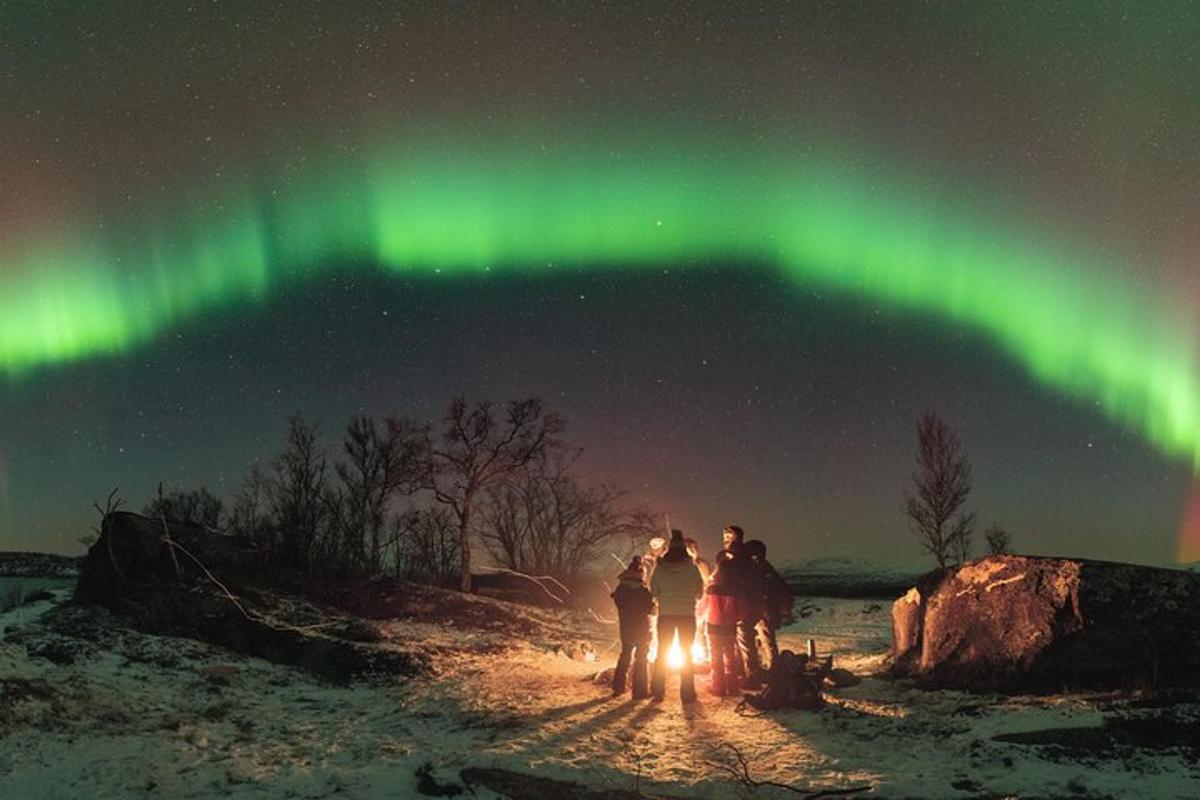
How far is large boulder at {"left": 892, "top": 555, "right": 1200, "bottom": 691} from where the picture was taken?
998 centimetres

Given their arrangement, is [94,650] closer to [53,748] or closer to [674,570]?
[53,748]

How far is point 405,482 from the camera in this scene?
41125 mm

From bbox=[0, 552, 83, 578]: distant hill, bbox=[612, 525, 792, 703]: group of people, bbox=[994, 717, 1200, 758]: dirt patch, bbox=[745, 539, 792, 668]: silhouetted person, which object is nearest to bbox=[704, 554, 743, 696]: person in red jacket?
bbox=[612, 525, 792, 703]: group of people

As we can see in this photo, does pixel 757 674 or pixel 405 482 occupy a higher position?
pixel 405 482

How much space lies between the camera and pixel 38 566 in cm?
4691

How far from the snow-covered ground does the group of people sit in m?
0.45

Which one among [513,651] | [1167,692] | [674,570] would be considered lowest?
[513,651]

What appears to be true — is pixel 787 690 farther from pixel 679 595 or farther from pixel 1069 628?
pixel 1069 628

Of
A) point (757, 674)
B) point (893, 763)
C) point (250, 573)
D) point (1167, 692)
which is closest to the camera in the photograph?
point (893, 763)

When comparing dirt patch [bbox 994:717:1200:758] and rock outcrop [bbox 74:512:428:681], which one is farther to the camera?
rock outcrop [bbox 74:512:428:681]

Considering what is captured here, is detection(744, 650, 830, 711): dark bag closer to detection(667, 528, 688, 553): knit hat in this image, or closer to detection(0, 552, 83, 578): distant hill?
detection(667, 528, 688, 553): knit hat

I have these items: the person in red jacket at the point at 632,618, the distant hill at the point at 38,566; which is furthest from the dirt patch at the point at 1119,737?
the distant hill at the point at 38,566

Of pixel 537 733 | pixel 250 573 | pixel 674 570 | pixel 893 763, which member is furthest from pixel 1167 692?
pixel 250 573

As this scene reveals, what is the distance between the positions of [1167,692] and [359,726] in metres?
9.61
